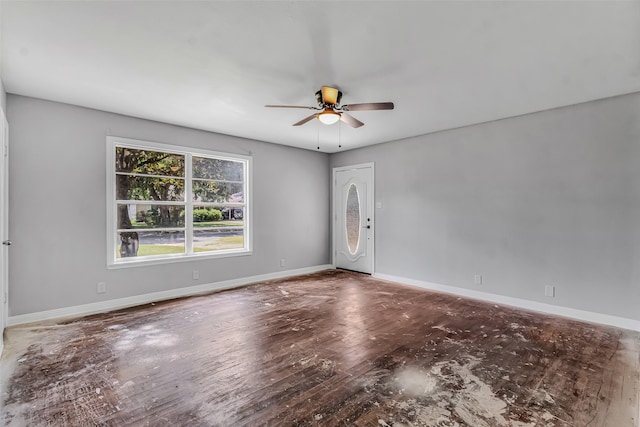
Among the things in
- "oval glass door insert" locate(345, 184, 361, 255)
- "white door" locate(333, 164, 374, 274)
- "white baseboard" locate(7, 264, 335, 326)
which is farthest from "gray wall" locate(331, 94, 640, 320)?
"white baseboard" locate(7, 264, 335, 326)

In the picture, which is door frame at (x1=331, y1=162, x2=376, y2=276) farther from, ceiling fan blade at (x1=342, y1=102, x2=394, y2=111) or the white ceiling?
ceiling fan blade at (x1=342, y1=102, x2=394, y2=111)

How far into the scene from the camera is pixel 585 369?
2385 mm

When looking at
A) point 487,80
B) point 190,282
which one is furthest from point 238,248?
point 487,80

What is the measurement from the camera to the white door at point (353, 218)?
5.82 meters

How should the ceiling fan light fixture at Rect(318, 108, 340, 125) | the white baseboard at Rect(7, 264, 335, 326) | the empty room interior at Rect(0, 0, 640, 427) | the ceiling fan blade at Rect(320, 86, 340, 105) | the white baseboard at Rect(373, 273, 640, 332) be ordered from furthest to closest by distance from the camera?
the white baseboard at Rect(7, 264, 335, 326) → the white baseboard at Rect(373, 273, 640, 332) → the ceiling fan light fixture at Rect(318, 108, 340, 125) → the ceiling fan blade at Rect(320, 86, 340, 105) → the empty room interior at Rect(0, 0, 640, 427)

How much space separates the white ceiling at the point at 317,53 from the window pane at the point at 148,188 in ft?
3.07

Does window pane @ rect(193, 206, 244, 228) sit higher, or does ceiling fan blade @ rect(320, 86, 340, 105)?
ceiling fan blade @ rect(320, 86, 340, 105)

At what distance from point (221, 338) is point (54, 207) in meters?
2.55

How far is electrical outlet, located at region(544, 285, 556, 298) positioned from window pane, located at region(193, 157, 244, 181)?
474 cm

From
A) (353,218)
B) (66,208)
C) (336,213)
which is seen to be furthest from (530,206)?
(66,208)

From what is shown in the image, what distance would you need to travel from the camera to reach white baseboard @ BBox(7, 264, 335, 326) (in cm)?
337

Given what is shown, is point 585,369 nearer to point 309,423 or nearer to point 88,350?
point 309,423

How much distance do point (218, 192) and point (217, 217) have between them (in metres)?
0.42

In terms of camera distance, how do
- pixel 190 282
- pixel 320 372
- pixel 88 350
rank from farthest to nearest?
1. pixel 190 282
2. pixel 88 350
3. pixel 320 372
